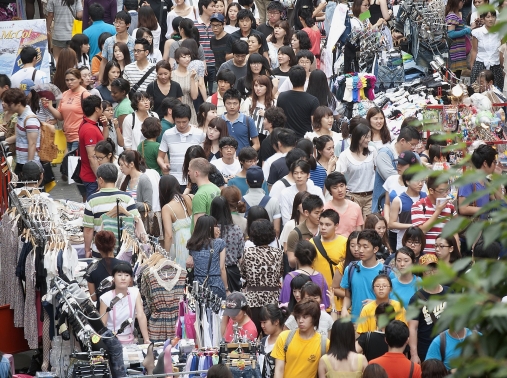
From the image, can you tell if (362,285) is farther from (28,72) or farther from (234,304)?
(28,72)

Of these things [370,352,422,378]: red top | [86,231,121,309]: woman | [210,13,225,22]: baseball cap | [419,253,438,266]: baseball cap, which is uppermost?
[210,13,225,22]: baseball cap

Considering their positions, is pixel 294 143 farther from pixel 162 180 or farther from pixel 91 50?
pixel 91 50

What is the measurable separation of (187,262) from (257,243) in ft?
2.25

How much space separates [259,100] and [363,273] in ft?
15.0

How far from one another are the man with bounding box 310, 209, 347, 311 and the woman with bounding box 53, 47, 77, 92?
20.6 feet

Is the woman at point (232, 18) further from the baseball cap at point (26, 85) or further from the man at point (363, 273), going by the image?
the man at point (363, 273)

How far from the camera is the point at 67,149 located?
45.3ft

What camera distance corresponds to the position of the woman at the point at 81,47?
15594 mm

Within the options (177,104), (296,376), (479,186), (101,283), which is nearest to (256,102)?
(177,104)

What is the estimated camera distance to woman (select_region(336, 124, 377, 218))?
37.2 feet

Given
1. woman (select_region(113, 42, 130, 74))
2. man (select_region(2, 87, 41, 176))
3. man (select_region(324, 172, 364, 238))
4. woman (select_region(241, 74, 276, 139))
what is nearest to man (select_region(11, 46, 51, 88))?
woman (select_region(113, 42, 130, 74))

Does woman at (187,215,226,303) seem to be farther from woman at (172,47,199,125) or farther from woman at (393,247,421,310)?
woman at (172,47,199,125)

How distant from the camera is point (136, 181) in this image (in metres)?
11.2

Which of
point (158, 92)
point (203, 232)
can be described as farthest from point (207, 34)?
point (203, 232)
